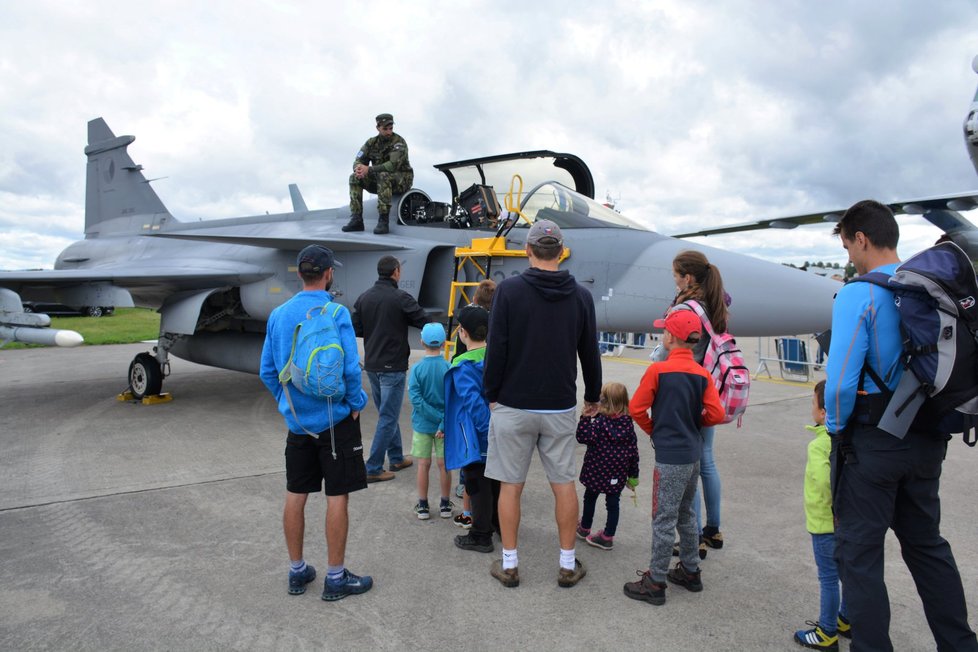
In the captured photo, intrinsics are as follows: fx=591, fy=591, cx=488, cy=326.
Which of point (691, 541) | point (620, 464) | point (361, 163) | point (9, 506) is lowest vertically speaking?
point (9, 506)

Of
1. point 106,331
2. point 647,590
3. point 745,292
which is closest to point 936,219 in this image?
point 745,292

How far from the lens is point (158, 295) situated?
9039 millimetres

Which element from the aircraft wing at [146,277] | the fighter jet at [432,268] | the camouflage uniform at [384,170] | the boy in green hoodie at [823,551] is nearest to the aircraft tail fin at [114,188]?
the fighter jet at [432,268]

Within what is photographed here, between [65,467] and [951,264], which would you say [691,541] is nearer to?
[951,264]

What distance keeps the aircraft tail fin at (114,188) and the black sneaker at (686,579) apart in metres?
11.6

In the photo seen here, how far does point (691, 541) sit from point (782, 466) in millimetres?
2751

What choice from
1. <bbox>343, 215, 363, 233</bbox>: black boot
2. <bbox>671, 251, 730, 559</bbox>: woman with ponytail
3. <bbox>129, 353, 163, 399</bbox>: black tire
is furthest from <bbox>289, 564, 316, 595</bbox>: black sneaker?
<bbox>129, 353, 163, 399</bbox>: black tire

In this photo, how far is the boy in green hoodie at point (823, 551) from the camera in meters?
2.58

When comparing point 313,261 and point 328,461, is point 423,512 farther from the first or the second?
point 313,261

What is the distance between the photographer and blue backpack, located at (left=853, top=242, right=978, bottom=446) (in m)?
1.99

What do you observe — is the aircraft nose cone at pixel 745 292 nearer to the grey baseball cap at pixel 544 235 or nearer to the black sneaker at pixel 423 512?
the grey baseball cap at pixel 544 235

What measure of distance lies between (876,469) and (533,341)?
60.7 inches

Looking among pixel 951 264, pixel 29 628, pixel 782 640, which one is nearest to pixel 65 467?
pixel 29 628

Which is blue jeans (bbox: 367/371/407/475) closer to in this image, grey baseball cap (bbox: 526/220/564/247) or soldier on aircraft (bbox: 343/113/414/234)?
grey baseball cap (bbox: 526/220/564/247)
